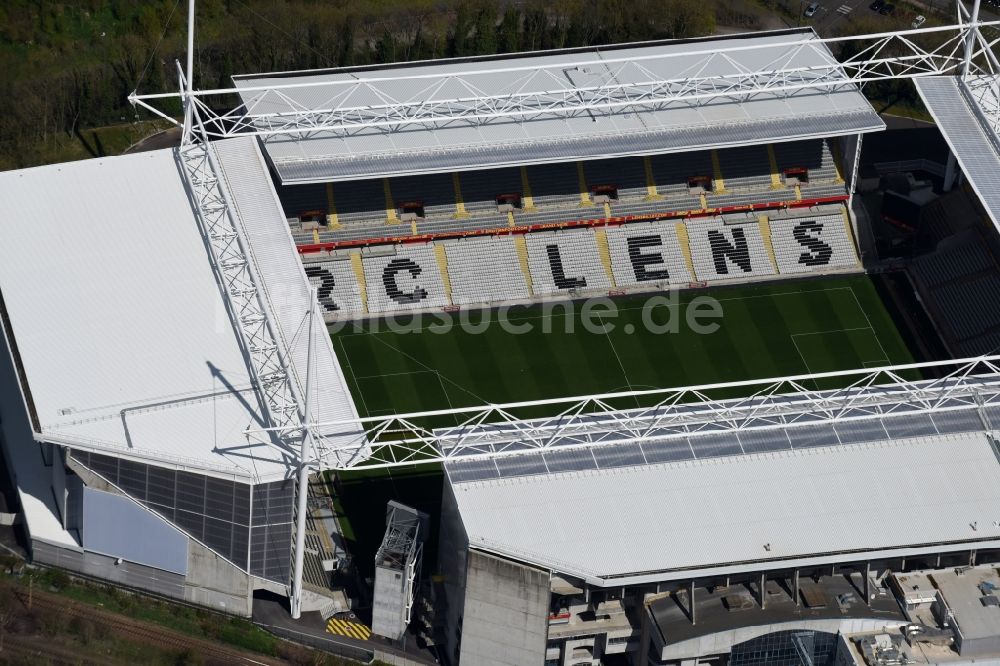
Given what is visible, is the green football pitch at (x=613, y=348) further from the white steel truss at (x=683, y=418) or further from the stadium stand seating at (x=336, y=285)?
the white steel truss at (x=683, y=418)

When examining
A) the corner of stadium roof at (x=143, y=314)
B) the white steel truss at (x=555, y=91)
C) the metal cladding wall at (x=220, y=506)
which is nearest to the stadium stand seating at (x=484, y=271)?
the white steel truss at (x=555, y=91)

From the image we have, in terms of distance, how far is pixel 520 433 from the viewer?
79000 millimetres

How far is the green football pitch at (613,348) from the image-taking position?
95188 mm

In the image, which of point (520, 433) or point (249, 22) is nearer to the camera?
point (520, 433)

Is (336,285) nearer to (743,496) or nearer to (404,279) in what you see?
(404,279)

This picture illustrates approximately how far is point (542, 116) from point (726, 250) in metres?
13.9

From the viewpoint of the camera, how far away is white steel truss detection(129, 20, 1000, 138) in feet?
317

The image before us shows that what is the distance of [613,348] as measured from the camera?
98438mm

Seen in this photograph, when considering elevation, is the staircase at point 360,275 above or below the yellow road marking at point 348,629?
above

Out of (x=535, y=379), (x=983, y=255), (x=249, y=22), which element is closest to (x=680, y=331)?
(x=535, y=379)

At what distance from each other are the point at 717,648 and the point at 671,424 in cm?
1040

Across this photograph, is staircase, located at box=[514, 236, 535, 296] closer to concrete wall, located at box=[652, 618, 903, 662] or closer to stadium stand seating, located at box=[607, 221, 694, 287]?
stadium stand seating, located at box=[607, 221, 694, 287]

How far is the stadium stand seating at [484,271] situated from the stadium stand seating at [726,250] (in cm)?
1082

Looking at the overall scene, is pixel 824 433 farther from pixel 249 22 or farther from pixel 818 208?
pixel 249 22
